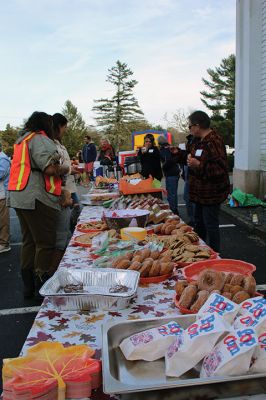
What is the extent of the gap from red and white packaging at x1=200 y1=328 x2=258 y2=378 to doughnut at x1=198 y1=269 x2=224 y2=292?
501 millimetres

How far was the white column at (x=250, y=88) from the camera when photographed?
27.8 feet

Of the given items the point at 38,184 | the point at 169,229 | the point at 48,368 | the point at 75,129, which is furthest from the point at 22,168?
the point at 75,129

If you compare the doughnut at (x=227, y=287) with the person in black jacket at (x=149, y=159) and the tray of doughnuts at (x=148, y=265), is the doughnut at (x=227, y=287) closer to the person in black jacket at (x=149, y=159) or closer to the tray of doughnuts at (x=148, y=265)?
the tray of doughnuts at (x=148, y=265)

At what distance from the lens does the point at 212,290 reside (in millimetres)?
1576

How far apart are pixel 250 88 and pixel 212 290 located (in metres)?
7.80

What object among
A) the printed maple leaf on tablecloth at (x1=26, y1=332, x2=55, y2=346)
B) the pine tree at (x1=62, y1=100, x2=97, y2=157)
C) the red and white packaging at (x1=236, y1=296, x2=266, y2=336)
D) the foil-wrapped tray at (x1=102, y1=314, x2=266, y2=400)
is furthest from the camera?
the pine tree at (x1=62, y1=100, x2=97, y2=157)

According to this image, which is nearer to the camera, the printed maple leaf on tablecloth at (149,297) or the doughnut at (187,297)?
the doughnut at (187,297)

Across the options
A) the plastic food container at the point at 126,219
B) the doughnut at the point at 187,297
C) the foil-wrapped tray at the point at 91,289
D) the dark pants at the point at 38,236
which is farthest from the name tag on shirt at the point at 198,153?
the doughnut at the point at 187,297

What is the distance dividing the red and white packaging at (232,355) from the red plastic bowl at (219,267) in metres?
0.89

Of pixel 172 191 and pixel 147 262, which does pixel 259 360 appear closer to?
pixel 147 262

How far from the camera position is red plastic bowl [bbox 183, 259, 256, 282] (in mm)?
2012

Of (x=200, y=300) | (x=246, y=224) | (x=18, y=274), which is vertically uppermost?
(x=200, y=300)

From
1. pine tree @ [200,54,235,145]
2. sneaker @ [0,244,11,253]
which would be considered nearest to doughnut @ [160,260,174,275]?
sneaker @ [0,244,11,253]

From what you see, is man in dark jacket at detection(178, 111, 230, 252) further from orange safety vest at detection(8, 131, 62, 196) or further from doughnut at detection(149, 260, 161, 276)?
doughnut at detection(149, 260, 161, 276)
